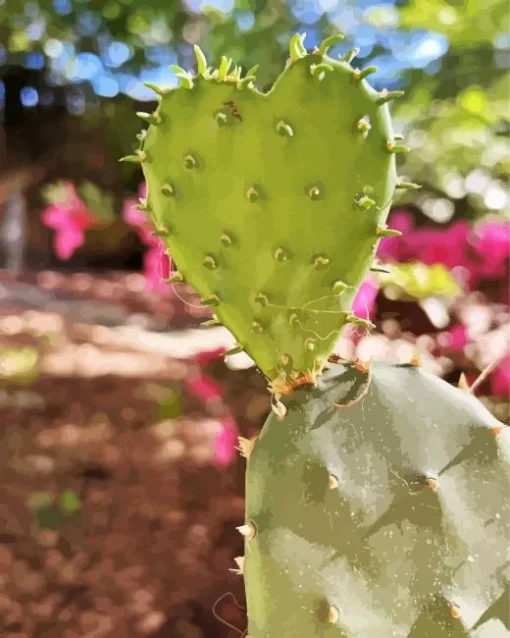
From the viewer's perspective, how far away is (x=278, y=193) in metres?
0.51

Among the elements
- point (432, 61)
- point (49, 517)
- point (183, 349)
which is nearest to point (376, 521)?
point (49, 517)

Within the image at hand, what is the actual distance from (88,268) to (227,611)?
168 inches

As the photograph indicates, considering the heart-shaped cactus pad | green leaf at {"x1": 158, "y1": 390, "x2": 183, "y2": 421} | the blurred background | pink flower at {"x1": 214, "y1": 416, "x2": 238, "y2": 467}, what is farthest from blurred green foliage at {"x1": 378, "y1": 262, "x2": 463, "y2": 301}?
green leaf at {"x1": 158, "y1": 390, "x2": 183, "y2": 421}

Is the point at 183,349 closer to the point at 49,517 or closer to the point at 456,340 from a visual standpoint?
the point at 49,517

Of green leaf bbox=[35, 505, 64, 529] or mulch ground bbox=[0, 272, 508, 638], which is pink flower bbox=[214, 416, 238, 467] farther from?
green leaf bbox=[35, 505, 64, 529]

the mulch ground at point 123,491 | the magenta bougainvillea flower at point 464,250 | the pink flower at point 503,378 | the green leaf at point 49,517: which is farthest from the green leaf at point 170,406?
the pink flower at point 503,378

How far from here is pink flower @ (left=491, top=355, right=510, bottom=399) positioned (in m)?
1.12

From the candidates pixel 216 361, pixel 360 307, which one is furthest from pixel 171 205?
pixel 216 361

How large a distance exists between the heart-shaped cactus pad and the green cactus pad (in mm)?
51

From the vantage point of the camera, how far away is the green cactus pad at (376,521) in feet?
1.62

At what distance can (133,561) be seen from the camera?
1.77 m

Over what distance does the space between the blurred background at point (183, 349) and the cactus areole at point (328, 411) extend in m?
0.11

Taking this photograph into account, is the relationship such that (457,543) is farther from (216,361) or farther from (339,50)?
(339,50)

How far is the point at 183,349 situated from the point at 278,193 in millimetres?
2916
